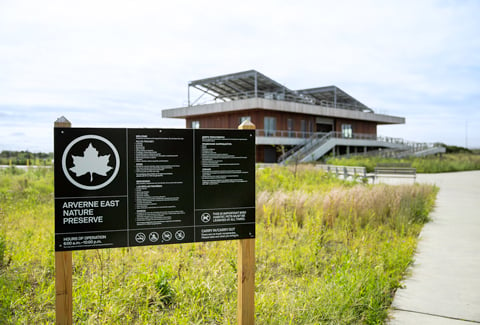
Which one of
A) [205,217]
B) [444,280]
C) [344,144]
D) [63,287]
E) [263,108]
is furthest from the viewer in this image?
[344,144]

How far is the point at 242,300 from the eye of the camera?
12.6 feet

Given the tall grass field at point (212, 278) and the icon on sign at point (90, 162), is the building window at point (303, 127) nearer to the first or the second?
the tall grass field at point (212, 278)

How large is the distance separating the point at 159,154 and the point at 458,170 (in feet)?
118

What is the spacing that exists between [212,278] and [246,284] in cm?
125

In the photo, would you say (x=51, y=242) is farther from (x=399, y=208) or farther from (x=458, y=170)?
(x=458, y=170)

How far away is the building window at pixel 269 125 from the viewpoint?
40.7m

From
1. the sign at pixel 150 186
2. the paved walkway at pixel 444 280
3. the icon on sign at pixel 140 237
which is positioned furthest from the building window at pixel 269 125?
the icon on sign at pixel 140 237

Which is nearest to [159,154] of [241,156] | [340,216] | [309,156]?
[241,156]

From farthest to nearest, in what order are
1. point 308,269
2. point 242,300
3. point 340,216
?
1. point 340,216
2. point 308,269
3. point 242,300

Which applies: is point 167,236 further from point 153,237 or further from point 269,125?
point 269,125

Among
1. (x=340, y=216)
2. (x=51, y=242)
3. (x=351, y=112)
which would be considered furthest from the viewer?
(x=351, y=112)

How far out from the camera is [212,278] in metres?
5.02

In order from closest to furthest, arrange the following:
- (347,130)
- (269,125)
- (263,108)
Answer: (263,108)
(269,125)
(347,130)

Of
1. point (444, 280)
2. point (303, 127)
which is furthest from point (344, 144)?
point (444, 280)
